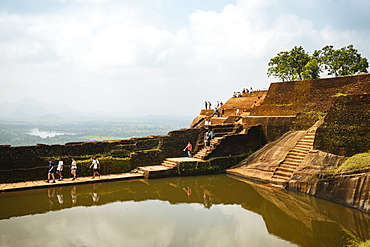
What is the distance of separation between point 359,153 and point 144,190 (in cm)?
805

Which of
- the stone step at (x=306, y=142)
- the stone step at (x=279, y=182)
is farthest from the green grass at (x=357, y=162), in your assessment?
the stone step at (x=306, y=142)

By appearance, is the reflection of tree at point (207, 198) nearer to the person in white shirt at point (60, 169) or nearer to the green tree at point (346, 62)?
the person in white shirt at point (60, 169)

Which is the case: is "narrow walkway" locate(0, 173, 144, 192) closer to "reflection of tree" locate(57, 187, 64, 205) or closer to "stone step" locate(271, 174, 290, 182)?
"reflection of tree" locate(57, 187, 64, 205)

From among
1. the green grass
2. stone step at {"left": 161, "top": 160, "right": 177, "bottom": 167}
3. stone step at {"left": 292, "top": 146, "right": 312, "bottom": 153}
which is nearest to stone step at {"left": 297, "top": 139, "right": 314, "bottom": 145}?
stone step at {"left": 292, "top": 146, "right": 312, "bottom": 153}

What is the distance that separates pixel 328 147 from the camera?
40.7 ft

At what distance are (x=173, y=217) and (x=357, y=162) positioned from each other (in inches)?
242

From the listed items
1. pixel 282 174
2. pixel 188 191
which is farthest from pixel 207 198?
pixel 282 174

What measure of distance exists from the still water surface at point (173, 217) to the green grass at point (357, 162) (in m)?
1.28

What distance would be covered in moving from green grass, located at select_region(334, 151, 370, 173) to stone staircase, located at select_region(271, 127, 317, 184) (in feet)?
8.29

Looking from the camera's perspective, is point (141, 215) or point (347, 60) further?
point (347, 60)

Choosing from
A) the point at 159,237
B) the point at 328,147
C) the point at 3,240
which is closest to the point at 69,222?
the point at 3,240

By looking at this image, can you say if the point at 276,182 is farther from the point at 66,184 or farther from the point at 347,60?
the point at 347,60

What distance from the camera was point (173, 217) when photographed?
9211 mm

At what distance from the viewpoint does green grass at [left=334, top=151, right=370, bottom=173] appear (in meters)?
9.99
